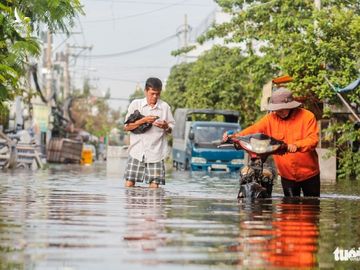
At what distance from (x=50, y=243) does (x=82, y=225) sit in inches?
68.5

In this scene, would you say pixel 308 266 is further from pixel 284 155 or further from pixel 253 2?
pixel 253 2

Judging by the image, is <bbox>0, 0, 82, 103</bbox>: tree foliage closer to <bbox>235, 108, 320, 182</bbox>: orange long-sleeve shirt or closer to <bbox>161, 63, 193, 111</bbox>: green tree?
<bbox>235, 108, 320, 182</bbox>: orange long-sleeve shirt

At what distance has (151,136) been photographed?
16.0m

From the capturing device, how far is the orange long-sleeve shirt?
557 inches

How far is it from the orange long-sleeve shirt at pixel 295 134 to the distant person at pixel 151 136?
1.78 meters

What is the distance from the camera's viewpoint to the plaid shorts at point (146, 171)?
16219 mm

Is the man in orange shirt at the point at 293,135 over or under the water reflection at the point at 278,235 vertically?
over

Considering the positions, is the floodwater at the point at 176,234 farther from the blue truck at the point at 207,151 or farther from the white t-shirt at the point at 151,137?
the blue truck at the point at 207,151

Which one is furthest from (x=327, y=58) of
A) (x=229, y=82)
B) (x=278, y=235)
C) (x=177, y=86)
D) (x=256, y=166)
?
(x=177, y=86)

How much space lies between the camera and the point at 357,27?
31.2 meters

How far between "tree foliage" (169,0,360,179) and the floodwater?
19223 millimetres

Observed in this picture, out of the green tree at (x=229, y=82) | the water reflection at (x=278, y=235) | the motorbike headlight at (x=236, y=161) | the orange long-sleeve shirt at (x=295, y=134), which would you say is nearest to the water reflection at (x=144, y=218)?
the water reflection at (x=278, y=235)

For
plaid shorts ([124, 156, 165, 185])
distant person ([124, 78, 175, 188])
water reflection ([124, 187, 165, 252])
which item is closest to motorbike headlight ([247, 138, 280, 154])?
water reflection ([124, 187, 165, 252])

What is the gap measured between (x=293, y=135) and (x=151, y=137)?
8.46 ft
